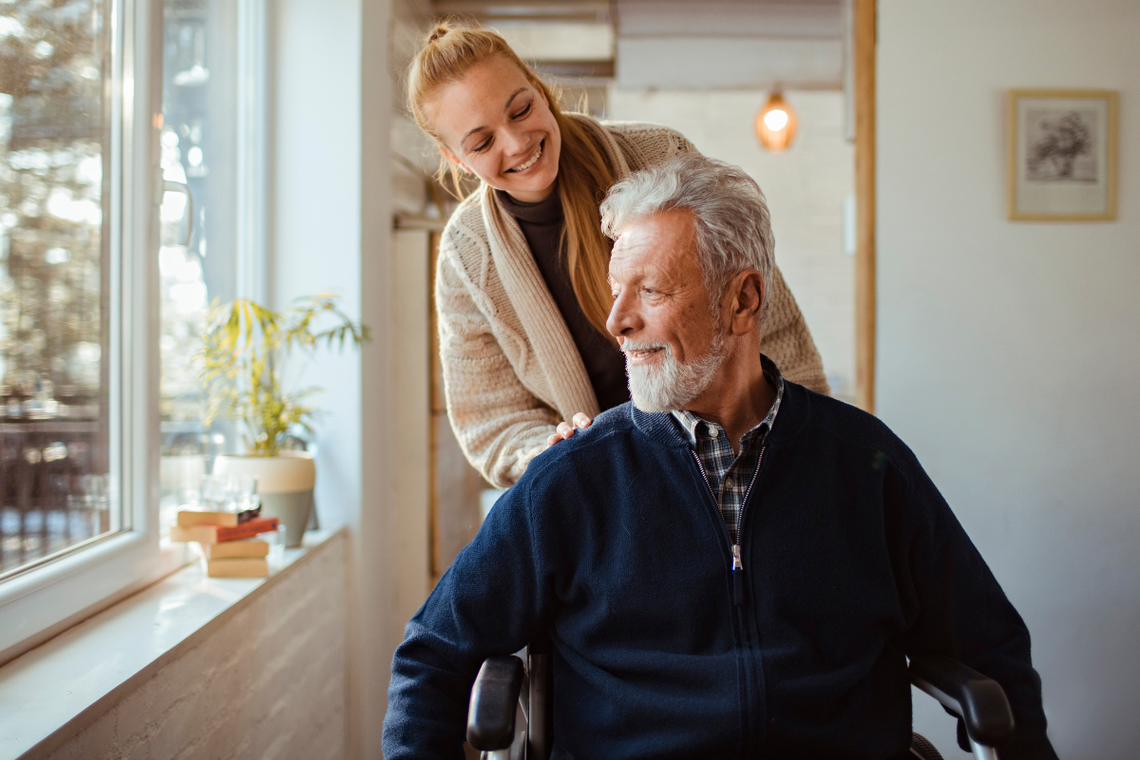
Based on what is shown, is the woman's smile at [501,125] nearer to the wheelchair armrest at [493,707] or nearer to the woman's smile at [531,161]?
the woman's smile at [531,161]

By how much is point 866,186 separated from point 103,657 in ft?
7.78

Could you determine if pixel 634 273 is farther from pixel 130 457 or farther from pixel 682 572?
pixel 130 457

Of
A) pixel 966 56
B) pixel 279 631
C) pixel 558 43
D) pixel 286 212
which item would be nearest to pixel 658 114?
pixel 558 43

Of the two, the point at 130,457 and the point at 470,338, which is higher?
the point at 470,338

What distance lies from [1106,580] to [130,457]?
2736 millimetres

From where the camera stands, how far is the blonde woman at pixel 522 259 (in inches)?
58.6

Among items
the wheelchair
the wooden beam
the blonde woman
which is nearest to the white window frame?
the blonde woman

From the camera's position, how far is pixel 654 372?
1.28 m

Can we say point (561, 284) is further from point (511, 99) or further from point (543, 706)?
point (543, 706)

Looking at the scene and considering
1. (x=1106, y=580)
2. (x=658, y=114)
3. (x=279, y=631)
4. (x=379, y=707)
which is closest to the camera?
(x=279, y=631)

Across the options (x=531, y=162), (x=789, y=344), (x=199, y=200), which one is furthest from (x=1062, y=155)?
(x=199, y=200)

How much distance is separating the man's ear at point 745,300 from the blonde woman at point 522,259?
0.23 meters

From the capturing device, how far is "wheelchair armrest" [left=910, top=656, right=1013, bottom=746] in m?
1.09

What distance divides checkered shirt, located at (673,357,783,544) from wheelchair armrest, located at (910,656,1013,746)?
1.17 ft
